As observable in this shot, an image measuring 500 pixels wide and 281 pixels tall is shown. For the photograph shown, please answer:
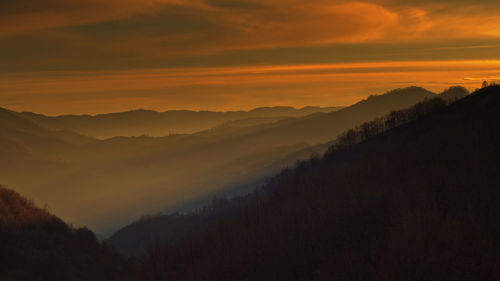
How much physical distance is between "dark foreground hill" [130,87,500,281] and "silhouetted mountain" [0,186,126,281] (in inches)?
235

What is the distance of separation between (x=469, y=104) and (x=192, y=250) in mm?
25353

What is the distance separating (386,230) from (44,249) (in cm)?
1956

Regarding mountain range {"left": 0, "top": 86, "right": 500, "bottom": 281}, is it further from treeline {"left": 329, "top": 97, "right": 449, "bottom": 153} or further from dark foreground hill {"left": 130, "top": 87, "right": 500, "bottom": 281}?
treeline {"left": 329, "top": 97, "right": 449, "bottom": 153}

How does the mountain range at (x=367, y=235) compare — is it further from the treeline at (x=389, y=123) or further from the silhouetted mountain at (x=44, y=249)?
the treeline at (x=389, y=123)

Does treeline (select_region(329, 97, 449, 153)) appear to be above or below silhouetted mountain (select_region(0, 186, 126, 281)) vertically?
above

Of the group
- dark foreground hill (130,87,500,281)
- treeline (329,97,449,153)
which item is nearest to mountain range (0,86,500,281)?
dark foreground hill (130,87,500,281)

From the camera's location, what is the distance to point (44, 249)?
23453 millimetres

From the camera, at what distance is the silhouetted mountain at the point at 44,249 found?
2045 centimetres

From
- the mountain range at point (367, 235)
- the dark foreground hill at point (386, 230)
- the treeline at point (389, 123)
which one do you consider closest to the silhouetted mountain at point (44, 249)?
the mountain range at point (367, 235)

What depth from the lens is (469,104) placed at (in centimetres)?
3234

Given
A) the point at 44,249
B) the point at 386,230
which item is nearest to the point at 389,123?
the point at 44,249

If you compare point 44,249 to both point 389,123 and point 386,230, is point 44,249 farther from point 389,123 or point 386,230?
point 389,123

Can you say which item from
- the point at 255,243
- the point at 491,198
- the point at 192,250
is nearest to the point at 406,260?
the point at 491,198

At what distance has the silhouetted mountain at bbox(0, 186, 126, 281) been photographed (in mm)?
20453
